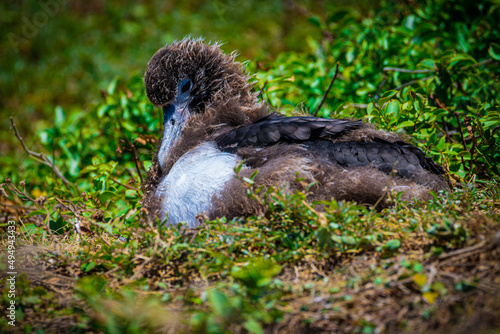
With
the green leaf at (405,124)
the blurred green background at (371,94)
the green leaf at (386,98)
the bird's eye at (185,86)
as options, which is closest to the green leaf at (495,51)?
the blurred green background at (371,94)

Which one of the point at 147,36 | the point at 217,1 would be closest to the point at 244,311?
the point at 217,1

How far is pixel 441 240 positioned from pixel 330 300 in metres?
0.72

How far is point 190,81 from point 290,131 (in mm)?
1172

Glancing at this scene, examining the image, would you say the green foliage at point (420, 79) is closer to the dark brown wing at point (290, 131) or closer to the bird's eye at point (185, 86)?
the dark brown wing at point (290, 131)

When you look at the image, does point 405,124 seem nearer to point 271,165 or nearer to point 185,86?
point 271,165

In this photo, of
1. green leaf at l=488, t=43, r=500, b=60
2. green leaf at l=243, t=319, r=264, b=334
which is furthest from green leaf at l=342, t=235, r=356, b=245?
green leaf at l=488, t=43, r=500, b=60

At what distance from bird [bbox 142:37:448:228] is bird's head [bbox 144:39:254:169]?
20cm

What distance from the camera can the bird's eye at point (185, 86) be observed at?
137 inches

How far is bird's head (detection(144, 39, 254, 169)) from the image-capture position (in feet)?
11.2

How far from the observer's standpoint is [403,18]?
16.1ft

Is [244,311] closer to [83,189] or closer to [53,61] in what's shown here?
[83,189]

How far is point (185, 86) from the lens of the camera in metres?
3.49

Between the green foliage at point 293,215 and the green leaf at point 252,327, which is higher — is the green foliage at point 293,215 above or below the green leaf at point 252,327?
above

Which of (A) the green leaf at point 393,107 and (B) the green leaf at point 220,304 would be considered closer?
(B) the green leaf at point 220,304
